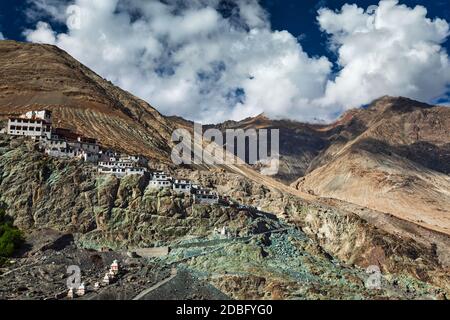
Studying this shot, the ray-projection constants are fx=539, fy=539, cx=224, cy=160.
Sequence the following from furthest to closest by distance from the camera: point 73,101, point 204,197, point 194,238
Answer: point 73,101 < point 204,197 < point 194,238

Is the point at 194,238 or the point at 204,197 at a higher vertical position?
the point at 204,197

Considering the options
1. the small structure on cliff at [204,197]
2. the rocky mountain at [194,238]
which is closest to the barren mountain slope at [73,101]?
the rocky mountain at [194,238]

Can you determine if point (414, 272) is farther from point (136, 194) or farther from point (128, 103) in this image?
point (128, 103)

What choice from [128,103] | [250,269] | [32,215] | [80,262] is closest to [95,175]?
[32,215]

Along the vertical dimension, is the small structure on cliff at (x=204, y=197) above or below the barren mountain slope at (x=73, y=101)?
below

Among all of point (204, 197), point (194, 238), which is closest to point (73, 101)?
point (204, 197)

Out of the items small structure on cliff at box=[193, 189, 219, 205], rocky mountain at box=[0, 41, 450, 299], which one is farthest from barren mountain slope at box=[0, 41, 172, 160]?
small structure on cliff at box=[193, 189, 219, 205]

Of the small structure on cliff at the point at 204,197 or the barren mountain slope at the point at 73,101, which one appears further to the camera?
the barren mountain slope at the point at 73,101

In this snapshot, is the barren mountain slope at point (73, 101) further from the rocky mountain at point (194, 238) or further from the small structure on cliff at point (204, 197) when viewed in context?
the small structure on cliff at point (204, 197)

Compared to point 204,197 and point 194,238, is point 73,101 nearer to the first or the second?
point 204,197
